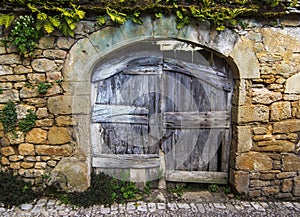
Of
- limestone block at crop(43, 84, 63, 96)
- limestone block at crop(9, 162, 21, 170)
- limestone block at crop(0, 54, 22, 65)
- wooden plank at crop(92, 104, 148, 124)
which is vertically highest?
limestone block at crop(0, 54, 22, 65)

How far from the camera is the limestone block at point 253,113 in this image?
317 centimetres

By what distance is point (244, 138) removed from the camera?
10.6 feet

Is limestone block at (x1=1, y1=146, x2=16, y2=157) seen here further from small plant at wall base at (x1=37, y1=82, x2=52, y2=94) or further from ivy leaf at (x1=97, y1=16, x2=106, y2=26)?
ivy leaf at (x1=97, y1=16, x2=106, y2=26)

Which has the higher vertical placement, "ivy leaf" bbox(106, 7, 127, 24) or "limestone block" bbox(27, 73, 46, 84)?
"ivy leaf" bbox(106, 7, 127, 24)

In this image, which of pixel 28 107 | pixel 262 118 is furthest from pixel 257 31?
pixel 28 107

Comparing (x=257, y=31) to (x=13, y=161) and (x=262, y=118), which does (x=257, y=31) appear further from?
(x=13, y=161)

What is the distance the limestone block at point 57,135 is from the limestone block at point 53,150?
0.07 meters

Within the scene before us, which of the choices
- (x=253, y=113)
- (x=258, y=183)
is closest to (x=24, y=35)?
(x=253, y=113)

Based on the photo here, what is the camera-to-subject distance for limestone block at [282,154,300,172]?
10.7 ft

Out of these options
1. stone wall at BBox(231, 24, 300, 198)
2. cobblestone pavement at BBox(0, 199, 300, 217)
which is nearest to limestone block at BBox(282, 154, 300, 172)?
stone wall at BBox(231, 24, 300, 198)

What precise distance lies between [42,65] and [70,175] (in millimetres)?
1452

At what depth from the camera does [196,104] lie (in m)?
3.45

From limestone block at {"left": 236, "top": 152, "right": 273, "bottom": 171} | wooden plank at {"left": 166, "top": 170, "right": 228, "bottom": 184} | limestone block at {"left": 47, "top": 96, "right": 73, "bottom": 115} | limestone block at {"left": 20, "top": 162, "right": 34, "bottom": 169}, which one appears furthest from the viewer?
wooden plank at {"left": 166, "top": 170, "right": 228, "bottom": 184}

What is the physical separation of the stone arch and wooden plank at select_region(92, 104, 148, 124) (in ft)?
0.75
